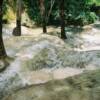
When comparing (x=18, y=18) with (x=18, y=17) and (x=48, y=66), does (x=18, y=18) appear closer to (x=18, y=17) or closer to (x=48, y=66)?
(x=18, y=17)

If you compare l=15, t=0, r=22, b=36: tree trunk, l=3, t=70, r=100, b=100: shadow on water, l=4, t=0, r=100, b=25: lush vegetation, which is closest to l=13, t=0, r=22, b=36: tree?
Result: l=15, t=0, r=22, b=36: tree trunk

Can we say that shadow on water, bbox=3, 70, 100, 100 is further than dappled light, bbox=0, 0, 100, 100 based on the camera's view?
No

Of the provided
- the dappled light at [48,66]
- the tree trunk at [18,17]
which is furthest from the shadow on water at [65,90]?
the tree trunk at [18,17]

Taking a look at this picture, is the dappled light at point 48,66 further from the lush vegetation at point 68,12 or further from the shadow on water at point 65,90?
the lush vegetation at point 68,12

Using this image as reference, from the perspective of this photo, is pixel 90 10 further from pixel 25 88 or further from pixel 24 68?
pixel 25 88

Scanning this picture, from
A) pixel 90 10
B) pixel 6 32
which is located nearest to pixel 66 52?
pixel 6 32

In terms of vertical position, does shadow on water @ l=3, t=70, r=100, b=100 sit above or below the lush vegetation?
below

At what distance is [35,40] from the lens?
15508 mm

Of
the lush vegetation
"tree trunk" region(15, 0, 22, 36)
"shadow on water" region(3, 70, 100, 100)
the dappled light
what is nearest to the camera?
"shadow on water" region(3, 70, 100, 100)

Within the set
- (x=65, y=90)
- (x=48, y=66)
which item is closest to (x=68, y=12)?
(x=48, y=66)

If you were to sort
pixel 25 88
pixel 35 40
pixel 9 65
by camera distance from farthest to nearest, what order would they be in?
pixel 35 40 < pixel 9 65 < pixel 25 88

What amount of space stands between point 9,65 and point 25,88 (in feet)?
7.55

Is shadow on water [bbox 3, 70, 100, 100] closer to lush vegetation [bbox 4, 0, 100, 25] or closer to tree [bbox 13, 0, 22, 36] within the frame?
tree [bbox 13, 0, 22, 36]

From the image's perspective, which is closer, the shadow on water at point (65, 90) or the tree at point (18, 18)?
the shadow on water at point (65, 90)
